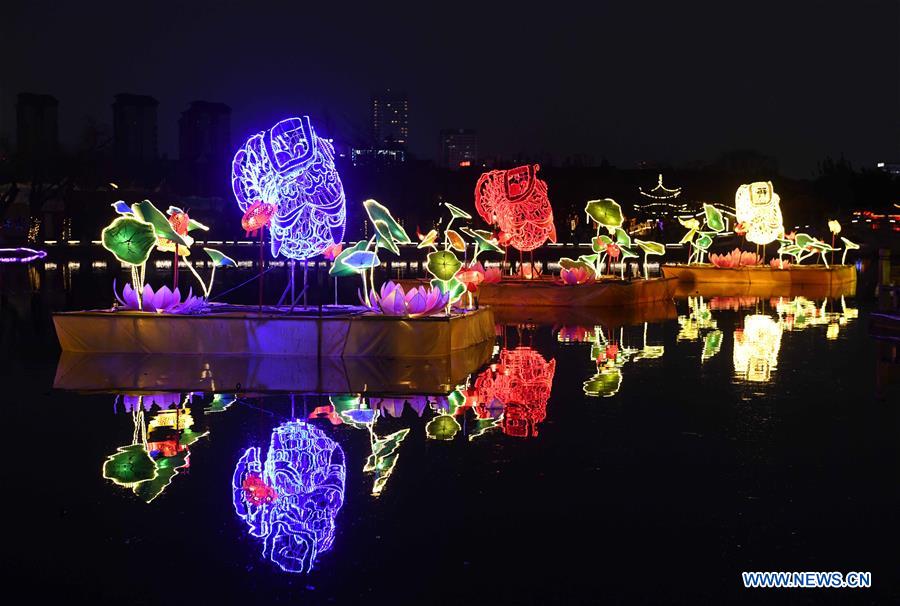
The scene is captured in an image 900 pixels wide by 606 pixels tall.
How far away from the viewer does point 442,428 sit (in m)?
9.69

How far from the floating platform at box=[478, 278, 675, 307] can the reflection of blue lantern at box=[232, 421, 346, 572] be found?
47.4 feet

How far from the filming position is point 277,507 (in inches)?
279

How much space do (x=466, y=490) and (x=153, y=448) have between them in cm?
266

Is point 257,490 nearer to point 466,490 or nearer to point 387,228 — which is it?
point 466,490

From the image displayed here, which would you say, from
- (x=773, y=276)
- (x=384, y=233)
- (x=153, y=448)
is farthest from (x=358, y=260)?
(x=773, y=276)

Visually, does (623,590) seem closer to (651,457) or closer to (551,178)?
(651,457)

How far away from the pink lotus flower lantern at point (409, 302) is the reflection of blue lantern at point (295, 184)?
975 mm

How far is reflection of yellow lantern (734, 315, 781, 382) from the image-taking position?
13.3 meters

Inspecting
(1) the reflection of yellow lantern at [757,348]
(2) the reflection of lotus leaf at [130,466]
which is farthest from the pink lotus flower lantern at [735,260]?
(2) the reflection of lotus leaf at [130,466]

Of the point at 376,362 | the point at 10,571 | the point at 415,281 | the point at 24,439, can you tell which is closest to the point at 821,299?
the point at 415,281

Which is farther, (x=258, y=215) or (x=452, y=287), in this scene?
(x=452, y=287)

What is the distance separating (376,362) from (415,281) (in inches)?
386

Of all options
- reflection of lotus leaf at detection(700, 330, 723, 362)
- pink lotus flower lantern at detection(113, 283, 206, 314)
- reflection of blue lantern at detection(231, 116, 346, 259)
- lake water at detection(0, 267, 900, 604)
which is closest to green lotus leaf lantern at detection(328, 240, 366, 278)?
reflection of blue lantern at detection(231, 116, 346, 259)

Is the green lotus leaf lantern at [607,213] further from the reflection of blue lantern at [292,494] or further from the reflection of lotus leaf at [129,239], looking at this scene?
the reflection of blue lantern at [292,494]
